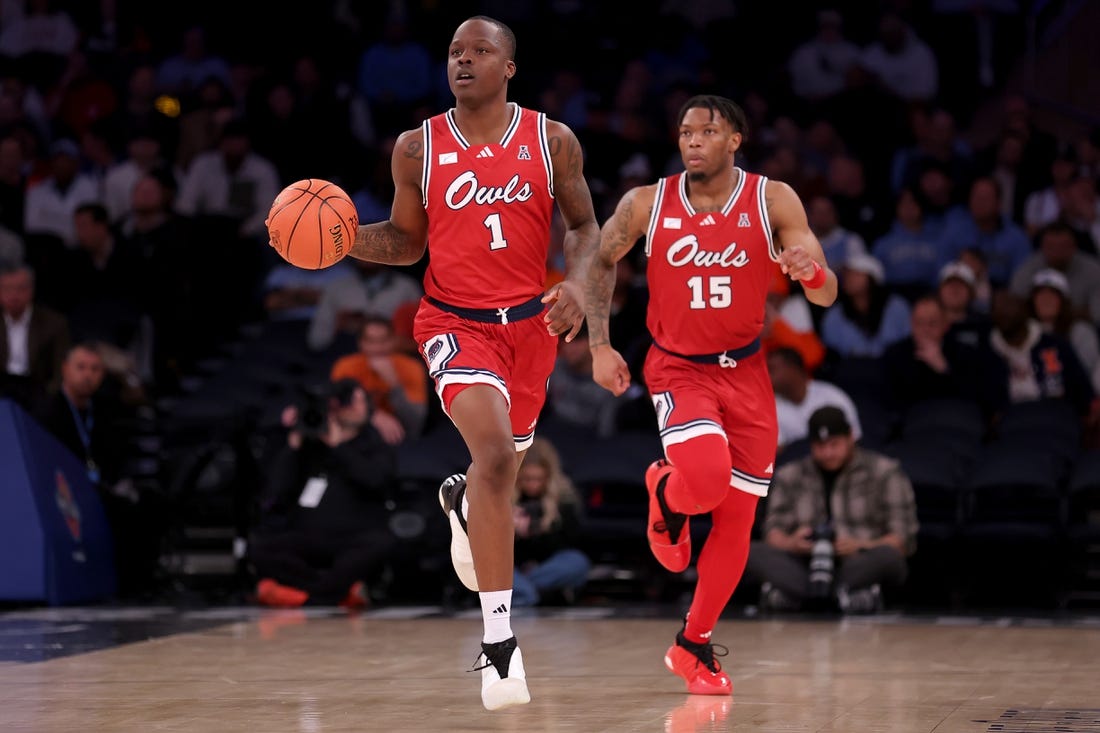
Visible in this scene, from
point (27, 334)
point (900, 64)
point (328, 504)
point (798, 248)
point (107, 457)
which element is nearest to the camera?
point (798, 248)

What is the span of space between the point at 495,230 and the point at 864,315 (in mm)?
6987

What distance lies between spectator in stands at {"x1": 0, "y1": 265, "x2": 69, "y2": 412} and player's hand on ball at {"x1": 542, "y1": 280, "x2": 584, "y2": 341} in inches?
294

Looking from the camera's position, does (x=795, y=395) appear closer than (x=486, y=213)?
No

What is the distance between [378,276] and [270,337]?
42.8 inches

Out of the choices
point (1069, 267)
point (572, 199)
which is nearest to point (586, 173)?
point (1069, 267)

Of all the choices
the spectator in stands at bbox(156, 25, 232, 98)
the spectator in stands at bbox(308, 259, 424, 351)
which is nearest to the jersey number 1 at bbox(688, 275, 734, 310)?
the spectator in stands at bbox(308, 259, 424, 351)

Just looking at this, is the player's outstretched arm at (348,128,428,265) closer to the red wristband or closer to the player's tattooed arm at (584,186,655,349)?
the player's tattooed arm at (584,186,655,349)

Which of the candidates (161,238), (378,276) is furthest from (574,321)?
(161,238)

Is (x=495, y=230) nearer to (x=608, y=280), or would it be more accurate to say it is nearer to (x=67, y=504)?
(x=608, y=280)

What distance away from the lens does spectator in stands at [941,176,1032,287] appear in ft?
44.9

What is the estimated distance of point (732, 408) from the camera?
725 cm

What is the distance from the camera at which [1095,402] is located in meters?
12.0

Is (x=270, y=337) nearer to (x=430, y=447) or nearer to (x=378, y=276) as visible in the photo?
Result: (x=378, y=276)

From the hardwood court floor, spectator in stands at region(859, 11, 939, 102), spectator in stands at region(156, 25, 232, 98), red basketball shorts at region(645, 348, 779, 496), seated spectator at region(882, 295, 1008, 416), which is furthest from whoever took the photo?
spectator in stands at region(156, 25, 232, 98)
